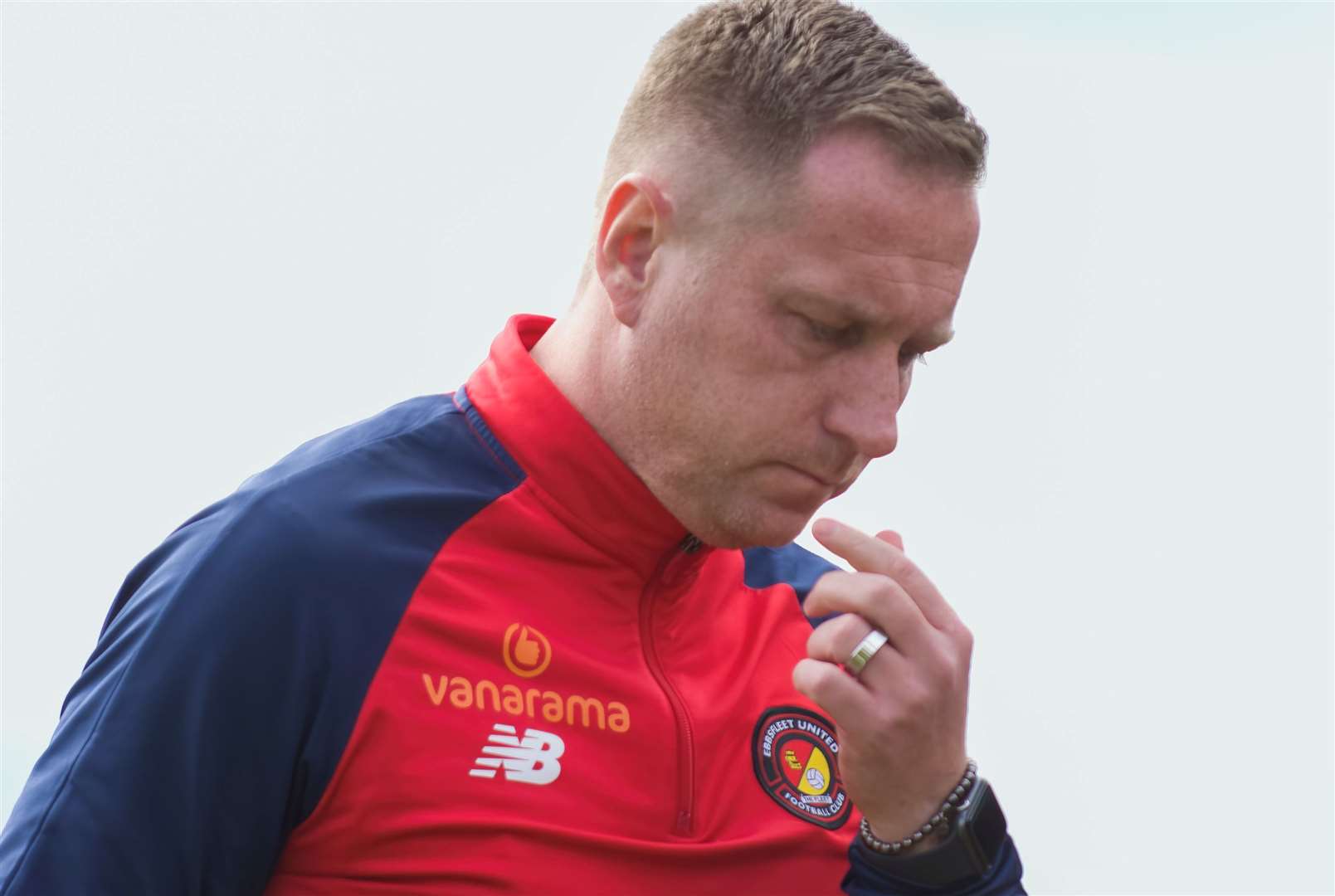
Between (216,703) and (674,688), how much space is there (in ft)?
2.12

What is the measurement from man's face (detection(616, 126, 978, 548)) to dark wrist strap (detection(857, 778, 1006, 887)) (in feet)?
1.40

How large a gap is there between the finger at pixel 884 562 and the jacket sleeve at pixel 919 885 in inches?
13.0

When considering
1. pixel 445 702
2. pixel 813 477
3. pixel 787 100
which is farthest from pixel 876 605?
pixel 787 100

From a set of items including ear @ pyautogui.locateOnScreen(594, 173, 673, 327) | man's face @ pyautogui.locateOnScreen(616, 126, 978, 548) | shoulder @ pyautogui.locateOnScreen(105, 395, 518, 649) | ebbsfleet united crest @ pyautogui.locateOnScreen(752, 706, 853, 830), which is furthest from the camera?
ebbsfleet united crest @ pyautogui.locateOnScreen(752, 706, 853, 830)

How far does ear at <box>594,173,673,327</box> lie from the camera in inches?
79.3

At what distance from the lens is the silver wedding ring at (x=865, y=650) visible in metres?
1.84

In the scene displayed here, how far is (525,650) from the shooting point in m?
2.01

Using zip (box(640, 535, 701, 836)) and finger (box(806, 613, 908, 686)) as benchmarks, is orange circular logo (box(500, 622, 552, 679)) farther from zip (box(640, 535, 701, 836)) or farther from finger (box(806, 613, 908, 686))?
finger (box(806, 613, 908, 686))

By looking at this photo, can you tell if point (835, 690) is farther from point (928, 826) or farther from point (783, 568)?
point (783, 568)

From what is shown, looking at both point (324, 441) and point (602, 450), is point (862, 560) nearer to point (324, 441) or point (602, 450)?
point (602, 450)

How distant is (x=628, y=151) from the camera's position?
85.0 inches

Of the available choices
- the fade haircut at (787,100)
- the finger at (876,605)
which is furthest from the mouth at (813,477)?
the fade haircut at (787,100)

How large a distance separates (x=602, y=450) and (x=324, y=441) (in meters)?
0.39

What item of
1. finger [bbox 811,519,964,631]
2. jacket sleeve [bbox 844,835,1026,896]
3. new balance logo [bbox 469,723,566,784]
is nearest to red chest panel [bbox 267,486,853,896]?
new balance logo [bbox 469,723,566,784]
